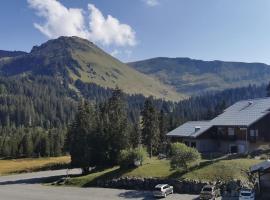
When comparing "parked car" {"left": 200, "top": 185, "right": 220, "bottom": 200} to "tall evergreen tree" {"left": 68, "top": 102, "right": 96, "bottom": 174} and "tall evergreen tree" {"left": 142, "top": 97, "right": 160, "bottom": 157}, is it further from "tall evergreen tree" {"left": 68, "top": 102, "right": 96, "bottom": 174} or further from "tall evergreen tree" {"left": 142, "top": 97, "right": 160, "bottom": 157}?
"tall evergreen tree" {"left": 142, "top": 97, "right": 160, "bottom": 157}

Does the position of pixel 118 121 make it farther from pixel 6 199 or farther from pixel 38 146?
pixel 38 146

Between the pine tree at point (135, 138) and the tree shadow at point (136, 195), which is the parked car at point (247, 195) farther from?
the pine tree at point (135, 138)

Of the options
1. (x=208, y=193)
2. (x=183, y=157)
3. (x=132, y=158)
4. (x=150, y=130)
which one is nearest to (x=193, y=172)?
(x=183, y=157)

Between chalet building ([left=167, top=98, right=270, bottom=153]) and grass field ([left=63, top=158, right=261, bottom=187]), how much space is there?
38.7ft

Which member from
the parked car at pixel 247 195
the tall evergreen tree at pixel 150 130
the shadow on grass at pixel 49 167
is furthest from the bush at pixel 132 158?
the shadow on grass at pixel 49 167

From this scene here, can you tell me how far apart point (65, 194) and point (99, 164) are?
2161 centimetres

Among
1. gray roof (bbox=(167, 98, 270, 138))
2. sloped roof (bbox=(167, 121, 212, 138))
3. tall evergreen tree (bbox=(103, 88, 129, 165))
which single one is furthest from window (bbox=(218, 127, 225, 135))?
tall evergreen tree (bbox=(103, 88, 129, 165))

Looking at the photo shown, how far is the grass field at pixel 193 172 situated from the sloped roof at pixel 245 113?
13516mm

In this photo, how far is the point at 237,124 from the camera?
7906 cm

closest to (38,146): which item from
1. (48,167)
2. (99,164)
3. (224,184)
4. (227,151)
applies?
(48,167)

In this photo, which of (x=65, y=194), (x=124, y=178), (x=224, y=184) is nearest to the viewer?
(x=224, y=184)

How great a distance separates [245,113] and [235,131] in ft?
15.8

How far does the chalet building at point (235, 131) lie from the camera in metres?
78.1

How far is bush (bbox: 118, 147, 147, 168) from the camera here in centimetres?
7388
